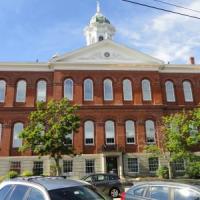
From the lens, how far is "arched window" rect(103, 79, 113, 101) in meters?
34.6

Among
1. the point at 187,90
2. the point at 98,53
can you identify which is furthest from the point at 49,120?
the point at 187,90

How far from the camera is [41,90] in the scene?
34.3 meters

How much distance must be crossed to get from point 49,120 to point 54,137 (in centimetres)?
199

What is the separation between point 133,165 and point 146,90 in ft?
28.6

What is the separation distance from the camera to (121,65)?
35438 millimetres

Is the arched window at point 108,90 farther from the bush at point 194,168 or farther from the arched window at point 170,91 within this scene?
the bush at point 194,168

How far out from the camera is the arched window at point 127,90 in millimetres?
34812

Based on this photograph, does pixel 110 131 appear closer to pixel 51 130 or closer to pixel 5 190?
pixel 51 130

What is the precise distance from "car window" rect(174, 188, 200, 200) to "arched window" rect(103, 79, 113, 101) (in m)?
27.2

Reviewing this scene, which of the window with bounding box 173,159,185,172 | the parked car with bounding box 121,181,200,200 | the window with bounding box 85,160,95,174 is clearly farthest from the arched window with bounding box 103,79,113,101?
the parked car with bounding box 121,181,200,200

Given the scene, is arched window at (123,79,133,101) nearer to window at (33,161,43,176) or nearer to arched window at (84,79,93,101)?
arched window at (84,79,93,101)

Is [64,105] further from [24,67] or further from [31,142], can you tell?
[24,67]

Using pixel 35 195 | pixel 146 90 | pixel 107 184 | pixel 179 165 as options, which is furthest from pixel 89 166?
pixel 35 195

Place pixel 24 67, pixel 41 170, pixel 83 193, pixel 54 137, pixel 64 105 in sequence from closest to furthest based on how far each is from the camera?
pixel 83 193 → pixel 54 137 → pixel 64 105 → pixel 41 170 → pixel 24 67
